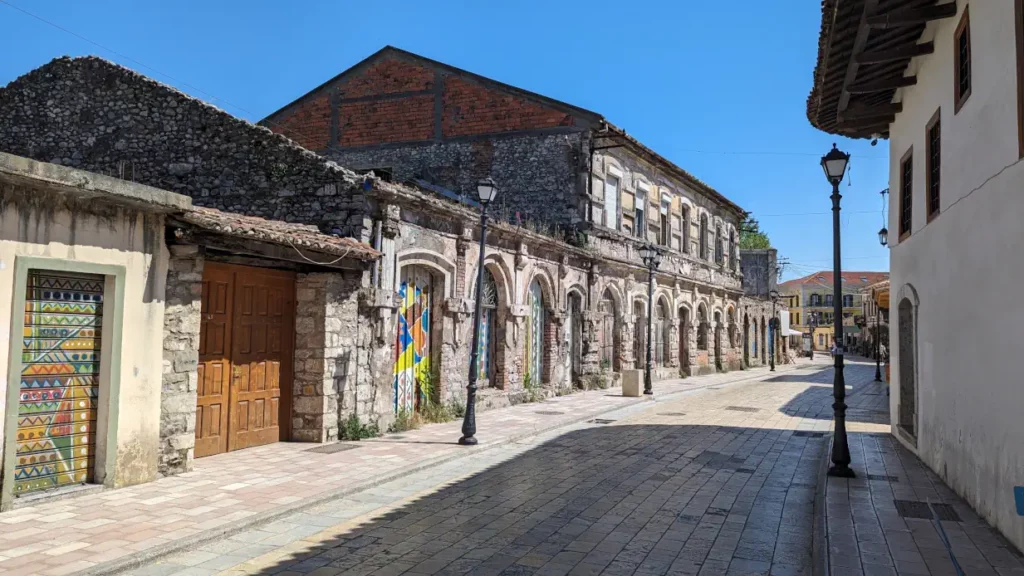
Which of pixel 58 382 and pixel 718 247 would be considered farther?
pixel 718 247

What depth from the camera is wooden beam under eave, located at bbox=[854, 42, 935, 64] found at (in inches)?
362

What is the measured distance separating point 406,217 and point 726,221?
79.2ft

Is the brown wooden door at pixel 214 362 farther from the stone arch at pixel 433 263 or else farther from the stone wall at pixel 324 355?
the stone arch at pixel 433 263

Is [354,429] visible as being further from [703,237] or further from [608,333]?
[703,237]

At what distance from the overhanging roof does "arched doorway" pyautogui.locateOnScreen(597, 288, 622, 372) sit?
33.0 ft

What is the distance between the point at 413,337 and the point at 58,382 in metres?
6.78

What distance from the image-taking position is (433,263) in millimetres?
13672

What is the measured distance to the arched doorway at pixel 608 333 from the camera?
21766mm

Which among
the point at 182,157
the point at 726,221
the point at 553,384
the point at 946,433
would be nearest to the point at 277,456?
the point at 182,157

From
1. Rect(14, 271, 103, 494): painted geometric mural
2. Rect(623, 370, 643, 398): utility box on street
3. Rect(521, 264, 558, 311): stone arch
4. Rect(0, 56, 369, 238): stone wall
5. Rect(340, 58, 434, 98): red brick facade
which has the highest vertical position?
Rect(340, 58, 434, 98): red brick facade

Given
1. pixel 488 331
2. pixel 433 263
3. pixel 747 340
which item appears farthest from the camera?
pixel 747 340

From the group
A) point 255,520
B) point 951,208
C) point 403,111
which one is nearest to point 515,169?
→ point 403,111

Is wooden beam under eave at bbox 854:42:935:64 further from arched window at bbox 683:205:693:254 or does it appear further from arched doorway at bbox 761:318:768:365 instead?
arched doorway at bbox 761:318:768:365

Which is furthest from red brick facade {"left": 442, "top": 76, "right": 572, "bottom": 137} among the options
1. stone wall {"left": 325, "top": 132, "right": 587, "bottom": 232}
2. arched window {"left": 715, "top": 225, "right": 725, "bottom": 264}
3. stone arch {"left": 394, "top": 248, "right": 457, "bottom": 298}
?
arched window {"left": 715, "top": 225, "right": 725, "bottom": 264}
